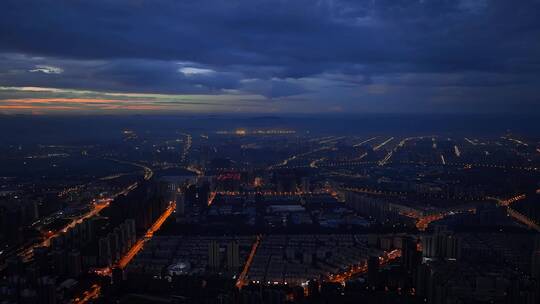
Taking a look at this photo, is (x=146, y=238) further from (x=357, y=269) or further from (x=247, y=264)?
(x=357, y=269)

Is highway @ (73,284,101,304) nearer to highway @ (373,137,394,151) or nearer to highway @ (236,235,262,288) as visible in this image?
highway @ (236,235,262,288)

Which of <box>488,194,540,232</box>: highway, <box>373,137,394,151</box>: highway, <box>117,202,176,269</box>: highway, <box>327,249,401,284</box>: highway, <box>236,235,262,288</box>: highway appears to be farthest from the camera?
<box>373,137,394,151</box>: highway

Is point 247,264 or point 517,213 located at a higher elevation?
point 517,213

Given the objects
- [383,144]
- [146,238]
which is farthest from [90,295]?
[383,144]

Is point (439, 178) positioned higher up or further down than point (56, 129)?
further down

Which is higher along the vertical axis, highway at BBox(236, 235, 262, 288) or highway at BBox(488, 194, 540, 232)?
highway at BBox(488, 194, 540, 232)

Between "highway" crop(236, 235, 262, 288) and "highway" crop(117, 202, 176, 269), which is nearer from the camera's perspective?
"highway" crop(236, 235, 262, 288)

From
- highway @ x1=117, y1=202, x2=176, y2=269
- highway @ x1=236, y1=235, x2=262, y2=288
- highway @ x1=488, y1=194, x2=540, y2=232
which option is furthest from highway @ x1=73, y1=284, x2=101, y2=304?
highway @ x1=488, y1=194, x2=540, y2=232

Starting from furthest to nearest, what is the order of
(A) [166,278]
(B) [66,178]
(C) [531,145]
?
(C) [531,145], (B) [66,178], (A) [166,278]

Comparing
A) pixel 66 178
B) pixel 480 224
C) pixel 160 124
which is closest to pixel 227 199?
pixel 66 178

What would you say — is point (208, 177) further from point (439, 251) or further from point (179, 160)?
point (439, 251)

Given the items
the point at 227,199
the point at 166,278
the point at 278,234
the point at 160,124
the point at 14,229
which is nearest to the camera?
the point at 166,278
